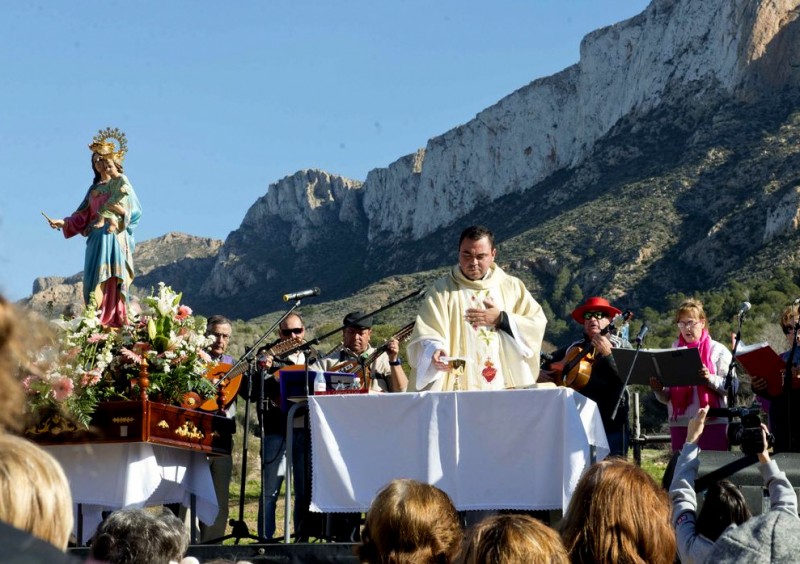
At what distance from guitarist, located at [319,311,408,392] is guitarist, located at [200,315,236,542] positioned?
876 mm

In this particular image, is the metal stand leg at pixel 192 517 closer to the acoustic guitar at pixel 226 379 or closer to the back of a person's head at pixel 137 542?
the acoustic guitar at pixel 226 379

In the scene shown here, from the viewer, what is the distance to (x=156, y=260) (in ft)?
327

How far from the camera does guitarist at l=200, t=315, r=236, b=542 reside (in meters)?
9.55

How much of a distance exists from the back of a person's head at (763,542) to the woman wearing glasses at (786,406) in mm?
4748

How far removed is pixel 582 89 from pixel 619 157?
100ft

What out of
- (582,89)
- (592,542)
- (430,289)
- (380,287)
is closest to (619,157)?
(380,287)

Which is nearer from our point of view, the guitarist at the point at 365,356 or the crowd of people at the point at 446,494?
the crowd of people at the point at 446,494

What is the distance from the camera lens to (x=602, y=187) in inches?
2549

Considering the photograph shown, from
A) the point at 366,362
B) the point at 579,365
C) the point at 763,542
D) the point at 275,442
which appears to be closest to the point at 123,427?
the point at 275,442

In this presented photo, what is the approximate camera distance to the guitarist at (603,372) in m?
8.66

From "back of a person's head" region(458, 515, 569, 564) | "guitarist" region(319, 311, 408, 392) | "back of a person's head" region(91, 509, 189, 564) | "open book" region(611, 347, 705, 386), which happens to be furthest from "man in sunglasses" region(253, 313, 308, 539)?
"back of a person's head" region(458, 515, 569, 564)

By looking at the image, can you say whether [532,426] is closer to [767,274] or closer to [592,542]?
[592,542]

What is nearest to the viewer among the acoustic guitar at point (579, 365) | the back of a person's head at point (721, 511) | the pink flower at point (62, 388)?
the back of a person's head at point (721, 511)

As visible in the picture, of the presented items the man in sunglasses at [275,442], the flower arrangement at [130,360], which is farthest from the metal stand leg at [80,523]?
the man in sunglasses at [275,442]
